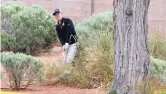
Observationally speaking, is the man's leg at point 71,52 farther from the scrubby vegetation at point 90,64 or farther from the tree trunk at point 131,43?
the tree trunk at point 131,43

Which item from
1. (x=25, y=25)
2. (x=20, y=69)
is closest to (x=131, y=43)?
(x=20, y=69)

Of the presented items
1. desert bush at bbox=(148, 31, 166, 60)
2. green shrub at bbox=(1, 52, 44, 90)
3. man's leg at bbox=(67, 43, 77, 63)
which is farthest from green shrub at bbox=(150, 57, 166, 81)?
green shrub at bbox=(1, 52, 44, 90)

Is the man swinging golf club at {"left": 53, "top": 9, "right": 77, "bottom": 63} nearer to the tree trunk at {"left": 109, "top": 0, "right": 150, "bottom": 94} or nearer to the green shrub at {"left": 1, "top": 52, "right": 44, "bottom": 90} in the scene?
the green shrub at {"left": 1, "top": 52, "right": 44, "bottom": 90}

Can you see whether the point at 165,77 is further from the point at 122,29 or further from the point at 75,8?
the point at 75,8

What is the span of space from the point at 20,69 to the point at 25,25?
7001mm

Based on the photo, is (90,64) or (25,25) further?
(25,25)

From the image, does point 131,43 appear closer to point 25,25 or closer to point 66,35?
point 66,35

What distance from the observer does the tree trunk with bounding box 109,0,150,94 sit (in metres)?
8.70

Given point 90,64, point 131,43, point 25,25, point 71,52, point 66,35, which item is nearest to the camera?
point 131,43

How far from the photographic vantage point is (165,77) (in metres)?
10.4

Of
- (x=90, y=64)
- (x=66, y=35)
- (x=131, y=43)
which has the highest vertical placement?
(x=131, y=43)

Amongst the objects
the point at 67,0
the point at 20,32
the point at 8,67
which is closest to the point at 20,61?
the point at 8,67

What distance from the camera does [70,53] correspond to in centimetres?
1234

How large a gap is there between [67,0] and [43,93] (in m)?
11.6
